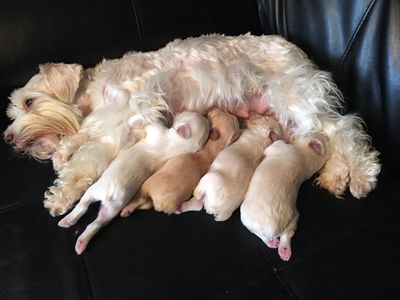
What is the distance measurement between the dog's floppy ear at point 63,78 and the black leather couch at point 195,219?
11 centimetres

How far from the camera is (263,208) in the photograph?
124cm

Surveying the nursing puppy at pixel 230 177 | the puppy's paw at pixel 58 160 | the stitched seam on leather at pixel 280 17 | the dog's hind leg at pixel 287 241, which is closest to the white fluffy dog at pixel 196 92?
the puppy's paw at pixel 58 160

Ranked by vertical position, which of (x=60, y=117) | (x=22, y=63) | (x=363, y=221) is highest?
(x=22, y=63)

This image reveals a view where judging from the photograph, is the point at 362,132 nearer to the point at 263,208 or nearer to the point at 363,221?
the point at 363,221

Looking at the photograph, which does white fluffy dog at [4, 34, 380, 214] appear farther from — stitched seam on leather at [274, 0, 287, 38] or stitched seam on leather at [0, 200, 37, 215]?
stitched seam on leather at [0, 200, 37, 215]

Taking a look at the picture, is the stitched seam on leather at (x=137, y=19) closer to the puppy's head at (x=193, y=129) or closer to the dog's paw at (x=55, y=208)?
the puppy's head at (x=193, y=129)

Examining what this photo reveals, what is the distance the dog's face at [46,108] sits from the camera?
164 cm

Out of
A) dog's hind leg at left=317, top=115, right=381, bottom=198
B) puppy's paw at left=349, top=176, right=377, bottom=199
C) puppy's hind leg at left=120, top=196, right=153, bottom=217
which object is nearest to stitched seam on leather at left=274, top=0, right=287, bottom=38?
dog's hind leg at left=317, top=115, right=381, bottom=198

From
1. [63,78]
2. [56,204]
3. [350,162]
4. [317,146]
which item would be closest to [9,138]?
[63,78]

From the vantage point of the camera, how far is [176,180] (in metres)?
1.32

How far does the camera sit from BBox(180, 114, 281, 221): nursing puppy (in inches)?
50.7

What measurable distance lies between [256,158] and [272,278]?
45cm

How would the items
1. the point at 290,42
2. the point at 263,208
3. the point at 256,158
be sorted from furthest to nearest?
the point at 290,42 → the point at 256,158 → the point at 263,208

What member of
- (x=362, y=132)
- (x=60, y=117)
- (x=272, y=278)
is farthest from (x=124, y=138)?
(x=362, y=132)
